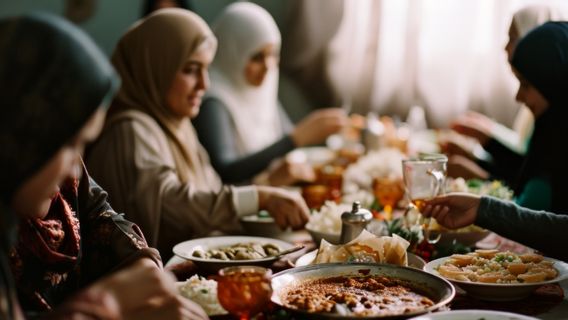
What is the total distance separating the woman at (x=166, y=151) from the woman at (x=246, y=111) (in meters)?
0.42

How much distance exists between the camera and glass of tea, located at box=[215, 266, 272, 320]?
1.28 m

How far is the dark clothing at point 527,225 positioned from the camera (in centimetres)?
171

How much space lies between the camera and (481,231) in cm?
197

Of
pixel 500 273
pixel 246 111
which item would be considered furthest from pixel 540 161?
pixel 246 111

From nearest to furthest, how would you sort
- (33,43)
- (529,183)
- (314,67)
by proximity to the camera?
(33,43) → (529,183) → (314,67)

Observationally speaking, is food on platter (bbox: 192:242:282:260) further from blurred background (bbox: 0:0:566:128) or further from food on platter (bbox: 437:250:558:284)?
blurred background (bbox: 0:0:566:128)

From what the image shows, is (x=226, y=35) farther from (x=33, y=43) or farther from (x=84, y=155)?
(x=33, y=43)

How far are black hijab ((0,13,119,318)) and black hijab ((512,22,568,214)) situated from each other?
62.0 inches

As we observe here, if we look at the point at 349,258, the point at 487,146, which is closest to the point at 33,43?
the point at 349,258

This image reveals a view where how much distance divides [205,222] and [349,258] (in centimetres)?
81

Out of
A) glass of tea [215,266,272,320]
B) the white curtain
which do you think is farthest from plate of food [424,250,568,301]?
the white curtain

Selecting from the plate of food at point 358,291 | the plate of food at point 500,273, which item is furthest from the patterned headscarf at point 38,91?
the plate of food at point 500,273

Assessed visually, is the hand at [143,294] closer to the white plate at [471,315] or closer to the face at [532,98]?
the white plate at [471,315]

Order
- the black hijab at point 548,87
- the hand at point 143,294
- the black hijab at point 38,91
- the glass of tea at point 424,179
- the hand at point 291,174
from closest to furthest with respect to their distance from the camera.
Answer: the black hijab at point 38,91 → the hand at point 143,294 → the glass of tea at point 424,179 → the black hijab at point 548,87 → the hand at point 291,174
